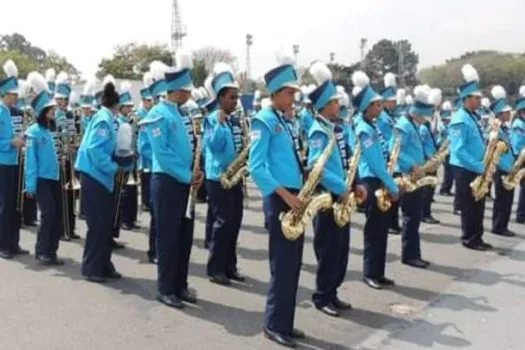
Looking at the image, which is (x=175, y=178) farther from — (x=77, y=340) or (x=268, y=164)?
(x=77, y=340)

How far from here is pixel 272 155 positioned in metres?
5.02

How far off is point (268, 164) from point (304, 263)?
9.98ft

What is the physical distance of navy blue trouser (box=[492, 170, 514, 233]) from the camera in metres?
9.80

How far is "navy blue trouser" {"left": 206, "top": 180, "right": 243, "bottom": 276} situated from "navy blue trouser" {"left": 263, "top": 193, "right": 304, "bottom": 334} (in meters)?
1.71

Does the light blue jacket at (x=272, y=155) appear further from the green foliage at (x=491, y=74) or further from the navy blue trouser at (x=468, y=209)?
the green foliage at (x=491, y=74)

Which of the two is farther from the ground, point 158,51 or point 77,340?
point 158,51

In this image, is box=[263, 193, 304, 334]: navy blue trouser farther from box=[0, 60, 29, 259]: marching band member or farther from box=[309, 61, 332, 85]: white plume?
box=[0, 60, 29, 259]: marching band member

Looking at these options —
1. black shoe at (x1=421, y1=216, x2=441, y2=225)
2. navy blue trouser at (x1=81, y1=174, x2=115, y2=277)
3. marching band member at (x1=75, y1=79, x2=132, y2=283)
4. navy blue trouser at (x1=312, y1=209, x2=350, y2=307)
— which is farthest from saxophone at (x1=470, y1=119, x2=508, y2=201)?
navy blue trouser at (x1=81, y1=174, x2=115, y2=277)

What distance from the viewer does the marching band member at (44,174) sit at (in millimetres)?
7180

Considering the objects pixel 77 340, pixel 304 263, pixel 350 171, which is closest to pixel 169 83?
pixel 350 171

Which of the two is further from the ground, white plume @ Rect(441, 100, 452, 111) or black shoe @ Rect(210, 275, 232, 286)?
white plume @ Rect(441, 100, 452, 111)

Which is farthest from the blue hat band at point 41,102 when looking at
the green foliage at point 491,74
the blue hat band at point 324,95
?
the green foliage at point 491,74

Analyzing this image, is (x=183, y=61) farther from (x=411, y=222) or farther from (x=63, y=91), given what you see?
(x=63, y=91)

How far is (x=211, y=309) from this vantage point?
5875 millimetres
